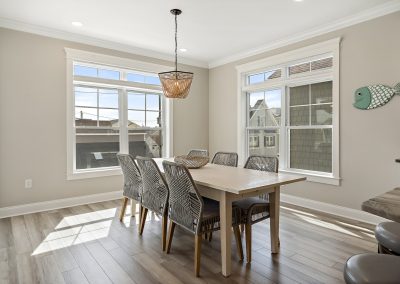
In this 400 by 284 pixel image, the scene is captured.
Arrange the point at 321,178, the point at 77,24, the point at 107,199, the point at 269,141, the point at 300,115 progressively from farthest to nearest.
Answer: the point at 269,141 → the point at 107,199 → the point at 300,115 → the point at 321,178 → the point at 77,24

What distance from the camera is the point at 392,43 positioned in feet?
10.6

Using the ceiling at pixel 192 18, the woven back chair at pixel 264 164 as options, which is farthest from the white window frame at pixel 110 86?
the woven back chair at pixel 264 164

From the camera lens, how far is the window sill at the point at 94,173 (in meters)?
4.27

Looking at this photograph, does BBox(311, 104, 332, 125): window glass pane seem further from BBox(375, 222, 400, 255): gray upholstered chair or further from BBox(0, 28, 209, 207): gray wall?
BBox(0, 28, 209, 207): gray wall

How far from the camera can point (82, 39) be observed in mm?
4266

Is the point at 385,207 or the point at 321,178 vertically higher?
the point at 385,207

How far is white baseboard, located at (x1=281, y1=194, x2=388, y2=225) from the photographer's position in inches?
136

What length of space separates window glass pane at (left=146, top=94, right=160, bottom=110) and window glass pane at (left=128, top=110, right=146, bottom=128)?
0.21 metres

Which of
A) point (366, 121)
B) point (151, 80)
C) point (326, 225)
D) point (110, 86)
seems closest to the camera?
point (326, 225)

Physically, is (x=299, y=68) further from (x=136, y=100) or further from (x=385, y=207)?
(x=385, y=207)

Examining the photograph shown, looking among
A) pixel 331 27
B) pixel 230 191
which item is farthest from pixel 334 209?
pixel 331 27

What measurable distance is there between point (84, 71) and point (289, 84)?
3.48m

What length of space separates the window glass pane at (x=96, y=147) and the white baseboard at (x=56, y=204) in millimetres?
517

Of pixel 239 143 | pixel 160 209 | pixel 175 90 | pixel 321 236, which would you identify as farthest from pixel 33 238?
pixel 239 143
